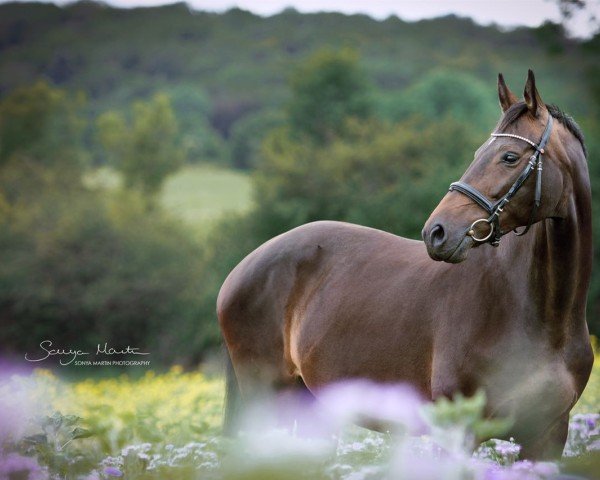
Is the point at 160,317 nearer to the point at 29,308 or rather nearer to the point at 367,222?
the point at 29,308

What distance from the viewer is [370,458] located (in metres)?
4.73

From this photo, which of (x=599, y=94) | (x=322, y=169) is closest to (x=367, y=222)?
(x=322, y=169)

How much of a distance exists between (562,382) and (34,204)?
32.6 meters

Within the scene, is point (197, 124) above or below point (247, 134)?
above

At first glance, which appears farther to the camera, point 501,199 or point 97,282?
point 97,282

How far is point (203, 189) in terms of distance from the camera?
54.6 metres

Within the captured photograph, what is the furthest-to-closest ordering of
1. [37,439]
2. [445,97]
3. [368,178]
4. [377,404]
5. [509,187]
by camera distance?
[445,97] < [368,178] < [377,404] < [37,439] < [509,187]

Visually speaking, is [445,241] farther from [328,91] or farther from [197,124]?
[197,124]

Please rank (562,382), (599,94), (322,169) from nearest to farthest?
(562,382) < (599,94) < (322,169)

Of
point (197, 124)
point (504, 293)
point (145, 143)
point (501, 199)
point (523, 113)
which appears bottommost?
point (504, 293)

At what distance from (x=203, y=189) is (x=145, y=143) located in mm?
5509

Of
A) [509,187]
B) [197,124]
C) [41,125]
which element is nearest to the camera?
[509,187]

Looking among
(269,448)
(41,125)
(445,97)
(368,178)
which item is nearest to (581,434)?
(269,448)

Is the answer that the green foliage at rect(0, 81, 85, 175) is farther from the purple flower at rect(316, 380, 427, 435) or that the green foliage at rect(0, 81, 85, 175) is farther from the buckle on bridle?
the buckle on bridle
